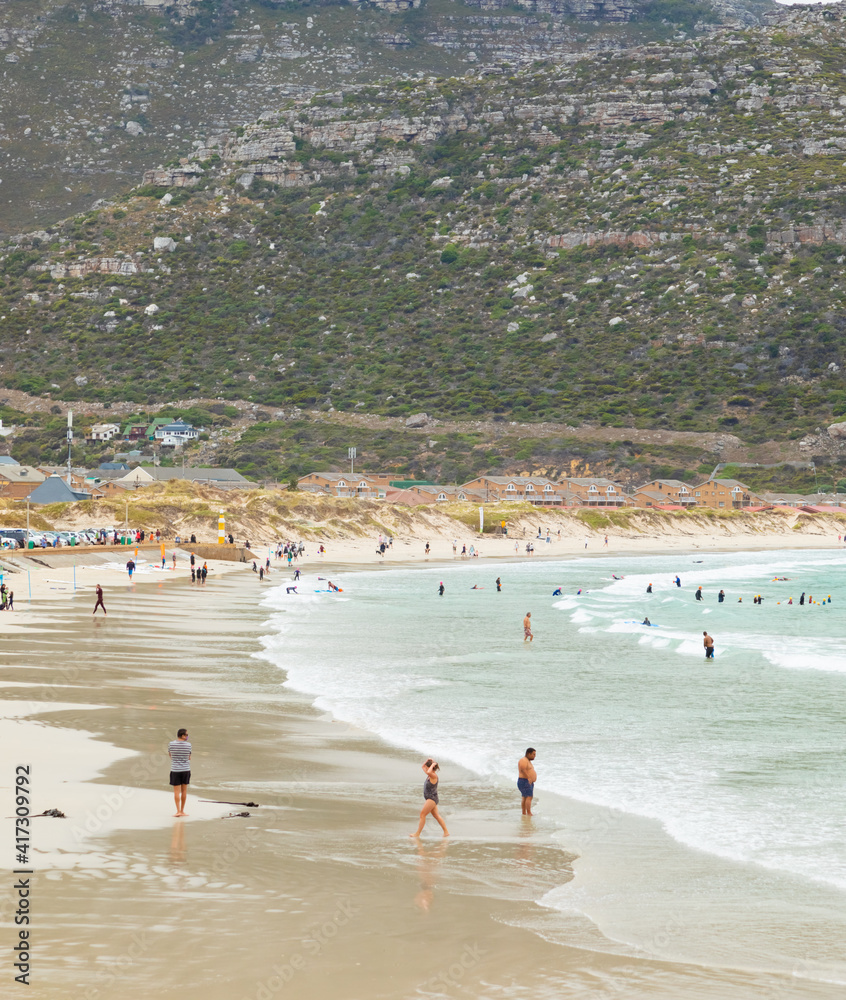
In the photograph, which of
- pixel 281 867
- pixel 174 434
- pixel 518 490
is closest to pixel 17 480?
pixel 174 434

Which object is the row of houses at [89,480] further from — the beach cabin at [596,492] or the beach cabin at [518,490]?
the beach cabin at [596,492]

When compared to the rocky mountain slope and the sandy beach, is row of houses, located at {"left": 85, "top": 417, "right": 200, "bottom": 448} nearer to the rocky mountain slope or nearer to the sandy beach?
the rocky mountain slope

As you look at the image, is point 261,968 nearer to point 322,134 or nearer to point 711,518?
point 711,518

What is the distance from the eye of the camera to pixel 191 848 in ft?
41.0

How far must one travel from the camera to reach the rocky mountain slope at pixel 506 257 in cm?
14600

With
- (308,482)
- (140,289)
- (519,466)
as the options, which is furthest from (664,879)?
(140,289)

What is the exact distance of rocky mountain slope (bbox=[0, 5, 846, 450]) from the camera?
5748 inches

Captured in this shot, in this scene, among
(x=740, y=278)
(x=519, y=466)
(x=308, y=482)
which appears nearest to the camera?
(x=308, y=482)

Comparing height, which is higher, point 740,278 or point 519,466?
point 740,278

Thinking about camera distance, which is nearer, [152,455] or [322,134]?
[152,455]

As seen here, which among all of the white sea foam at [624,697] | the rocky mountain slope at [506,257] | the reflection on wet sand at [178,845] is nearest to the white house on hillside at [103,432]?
the rocky mountain slope at [506,257]

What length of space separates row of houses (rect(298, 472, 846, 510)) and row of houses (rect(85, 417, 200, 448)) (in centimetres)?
2141

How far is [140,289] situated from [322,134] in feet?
152

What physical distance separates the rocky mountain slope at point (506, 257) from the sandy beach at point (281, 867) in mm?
127883
